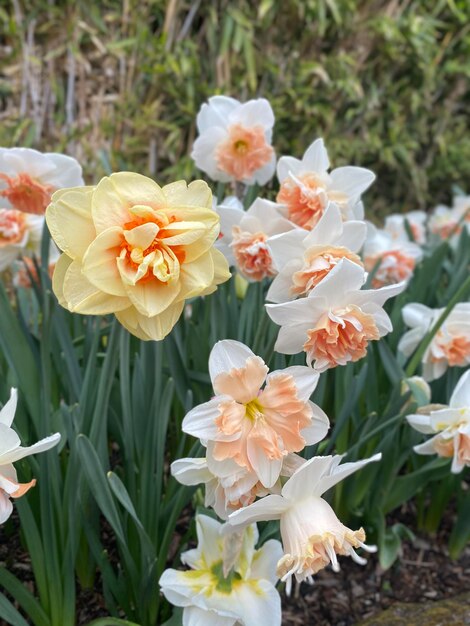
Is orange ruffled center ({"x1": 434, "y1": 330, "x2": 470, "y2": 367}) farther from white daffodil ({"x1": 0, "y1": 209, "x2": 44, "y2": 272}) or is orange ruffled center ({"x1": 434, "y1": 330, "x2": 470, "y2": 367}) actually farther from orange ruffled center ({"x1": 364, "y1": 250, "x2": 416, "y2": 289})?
white daffodil ({"x1": 0, "y1": 209, "x2": 44, "y2": 272})

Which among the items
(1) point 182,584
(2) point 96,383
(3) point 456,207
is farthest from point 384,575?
(3) point 456,207

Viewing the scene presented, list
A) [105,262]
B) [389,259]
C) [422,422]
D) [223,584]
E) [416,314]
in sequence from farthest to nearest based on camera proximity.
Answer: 1. [389,259]
2. [416,314]
3. [422,422]
4. [223,584]
5. [105,262]

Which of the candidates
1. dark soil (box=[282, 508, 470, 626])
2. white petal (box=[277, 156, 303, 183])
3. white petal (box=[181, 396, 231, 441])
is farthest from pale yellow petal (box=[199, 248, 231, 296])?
dark soil (box=[282, 508, 470, 626])

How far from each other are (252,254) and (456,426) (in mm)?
416

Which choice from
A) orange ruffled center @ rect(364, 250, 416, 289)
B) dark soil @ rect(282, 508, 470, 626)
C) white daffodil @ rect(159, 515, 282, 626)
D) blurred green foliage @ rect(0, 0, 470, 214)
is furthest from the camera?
blurred green foliage @ rect(0, 0, 470, 214)

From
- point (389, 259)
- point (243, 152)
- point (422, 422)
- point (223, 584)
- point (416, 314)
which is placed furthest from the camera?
point (389, 259)

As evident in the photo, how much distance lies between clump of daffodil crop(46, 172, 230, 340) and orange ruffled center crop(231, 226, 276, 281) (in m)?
0.27

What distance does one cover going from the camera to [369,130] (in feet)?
11.3

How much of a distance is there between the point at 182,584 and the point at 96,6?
2.53 meters

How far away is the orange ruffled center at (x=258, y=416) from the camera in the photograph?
2.38 ft

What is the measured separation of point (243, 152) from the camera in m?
1.21

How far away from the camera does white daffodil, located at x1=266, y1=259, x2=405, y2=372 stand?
0.77 m

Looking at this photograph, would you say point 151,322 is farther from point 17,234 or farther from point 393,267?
point 393,267

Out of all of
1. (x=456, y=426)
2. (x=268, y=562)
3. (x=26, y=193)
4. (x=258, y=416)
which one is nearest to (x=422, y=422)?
(x=456, y=426)
